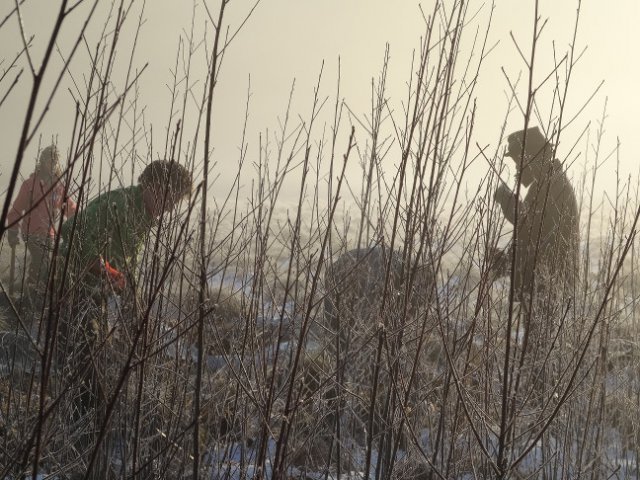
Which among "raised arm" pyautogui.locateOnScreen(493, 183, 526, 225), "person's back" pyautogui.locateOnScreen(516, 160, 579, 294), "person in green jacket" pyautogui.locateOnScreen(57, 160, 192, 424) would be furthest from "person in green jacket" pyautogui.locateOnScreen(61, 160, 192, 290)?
"person's back" pyautogui.locateOnScreen(516, 160, 579, 294)

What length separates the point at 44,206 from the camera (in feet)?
12.2

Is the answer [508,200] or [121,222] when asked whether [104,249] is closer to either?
[121,222]

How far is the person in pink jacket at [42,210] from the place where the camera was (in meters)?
0.94

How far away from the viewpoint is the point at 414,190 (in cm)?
144

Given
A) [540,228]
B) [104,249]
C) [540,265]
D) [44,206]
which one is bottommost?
[104,249]

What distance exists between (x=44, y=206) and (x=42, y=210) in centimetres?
82

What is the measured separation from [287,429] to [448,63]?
3.14 feet

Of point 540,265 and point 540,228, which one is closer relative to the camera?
point 540,228

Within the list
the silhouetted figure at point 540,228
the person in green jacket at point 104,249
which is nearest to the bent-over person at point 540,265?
the silhouetted figure at point 540,228

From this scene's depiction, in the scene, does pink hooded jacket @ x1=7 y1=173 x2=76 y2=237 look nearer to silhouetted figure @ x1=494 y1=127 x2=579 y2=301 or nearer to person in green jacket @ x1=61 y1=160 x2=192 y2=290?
person in green jacket @ x1=61 y1=160 x2=192 y2=290

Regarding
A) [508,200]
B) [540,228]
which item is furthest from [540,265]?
[540,228]

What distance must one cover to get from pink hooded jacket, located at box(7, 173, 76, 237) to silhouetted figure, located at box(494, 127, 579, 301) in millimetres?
791

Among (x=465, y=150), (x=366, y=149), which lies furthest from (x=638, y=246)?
(x=465, y=150)

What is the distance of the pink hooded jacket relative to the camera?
3.05 feet
